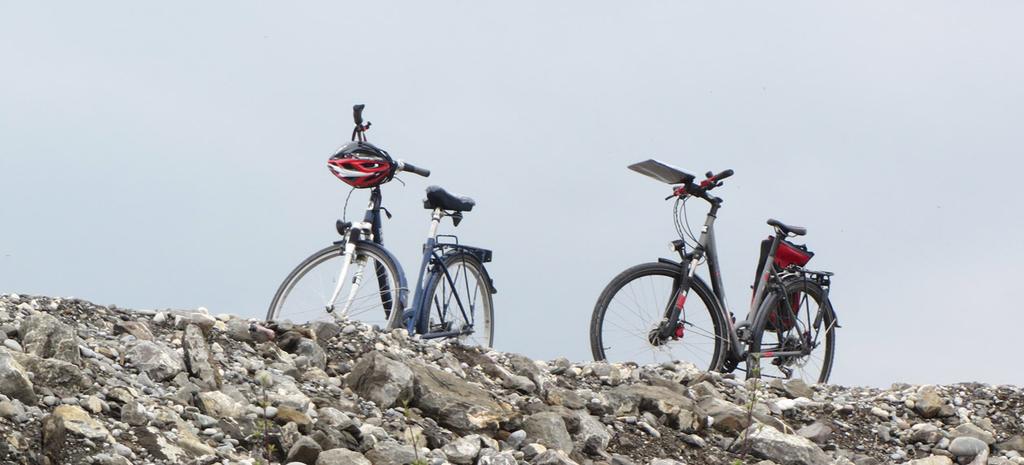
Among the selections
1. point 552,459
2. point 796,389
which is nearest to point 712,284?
point 796,389

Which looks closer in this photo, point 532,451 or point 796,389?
point 532,451

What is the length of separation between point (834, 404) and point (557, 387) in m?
2.21

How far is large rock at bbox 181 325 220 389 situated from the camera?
21.7 ft

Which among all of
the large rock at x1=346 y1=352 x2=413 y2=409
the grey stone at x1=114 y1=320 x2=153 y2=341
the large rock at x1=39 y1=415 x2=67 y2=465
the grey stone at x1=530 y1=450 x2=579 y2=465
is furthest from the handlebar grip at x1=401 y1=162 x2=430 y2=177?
the large rock at x1=39 y1=415 x2=67 y2=465

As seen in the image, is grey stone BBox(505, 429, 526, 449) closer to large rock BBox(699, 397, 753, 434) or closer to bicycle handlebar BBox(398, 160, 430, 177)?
large rock BBox(699, 397, 753, 434)

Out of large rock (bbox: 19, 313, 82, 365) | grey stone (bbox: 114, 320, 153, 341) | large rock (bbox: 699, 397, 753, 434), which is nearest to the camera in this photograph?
large rock (bbox: 19, 313, 82, 365)

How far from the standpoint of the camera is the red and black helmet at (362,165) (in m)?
9.19

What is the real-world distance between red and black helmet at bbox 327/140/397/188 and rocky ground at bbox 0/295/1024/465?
4.43ft

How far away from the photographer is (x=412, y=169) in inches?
371

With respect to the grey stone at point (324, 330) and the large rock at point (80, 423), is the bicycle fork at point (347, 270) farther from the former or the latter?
the large rock at point (80, 423)

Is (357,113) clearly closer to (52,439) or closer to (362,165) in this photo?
(362,165)

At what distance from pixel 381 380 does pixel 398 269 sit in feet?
6.49

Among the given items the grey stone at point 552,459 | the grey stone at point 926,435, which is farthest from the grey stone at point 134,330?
the grey stone at point 926,435

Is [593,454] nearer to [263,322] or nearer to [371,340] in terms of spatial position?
[371,340]
